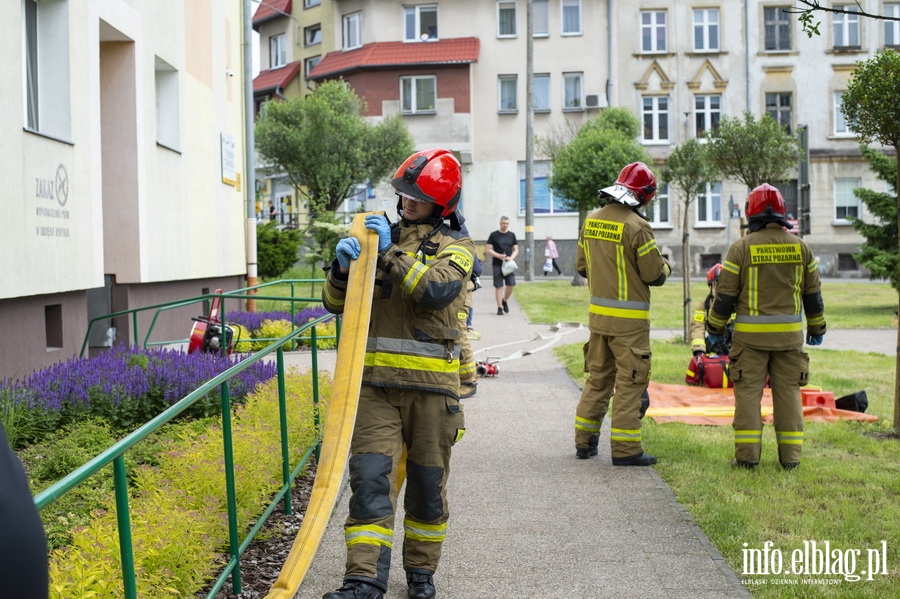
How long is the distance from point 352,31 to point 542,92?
887cm

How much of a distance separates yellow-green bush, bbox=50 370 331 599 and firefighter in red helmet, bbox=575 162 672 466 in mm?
2209

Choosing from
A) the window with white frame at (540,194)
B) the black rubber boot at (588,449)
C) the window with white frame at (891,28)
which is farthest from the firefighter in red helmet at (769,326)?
the window with white frame at (891,28)

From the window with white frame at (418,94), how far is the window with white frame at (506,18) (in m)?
3.68

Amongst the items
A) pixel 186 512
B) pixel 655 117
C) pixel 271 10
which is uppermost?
pixel 271 10

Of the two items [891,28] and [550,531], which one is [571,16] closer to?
[891,28]

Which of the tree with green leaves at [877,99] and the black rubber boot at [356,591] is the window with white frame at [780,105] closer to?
the tree with green leaves at [877,99]

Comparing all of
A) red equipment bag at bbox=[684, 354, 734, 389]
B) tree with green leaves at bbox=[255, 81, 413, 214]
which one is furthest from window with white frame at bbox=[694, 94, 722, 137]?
red equipment bag at bbox=[684, 354, 734, 389]

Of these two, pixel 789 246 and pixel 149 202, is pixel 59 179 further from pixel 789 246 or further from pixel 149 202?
pixel 789 246

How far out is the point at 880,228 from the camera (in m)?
24.3

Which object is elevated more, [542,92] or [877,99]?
[542,92]

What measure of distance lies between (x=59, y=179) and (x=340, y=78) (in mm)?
33825

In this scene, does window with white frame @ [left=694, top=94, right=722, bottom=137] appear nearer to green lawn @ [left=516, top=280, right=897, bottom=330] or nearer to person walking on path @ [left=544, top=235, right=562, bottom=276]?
person walking on path @ [left=544, top=235, right=562, bottom=276]

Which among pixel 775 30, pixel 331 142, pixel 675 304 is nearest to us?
pixel 675 304

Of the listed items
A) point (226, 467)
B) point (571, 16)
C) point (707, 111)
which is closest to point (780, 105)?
point (707, 111)
